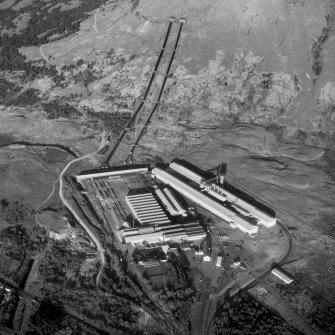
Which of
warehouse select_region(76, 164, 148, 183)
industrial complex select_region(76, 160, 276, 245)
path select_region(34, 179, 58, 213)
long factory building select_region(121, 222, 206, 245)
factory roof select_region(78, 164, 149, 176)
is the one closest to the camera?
long factory building select_region(121, 222, 206, 245)

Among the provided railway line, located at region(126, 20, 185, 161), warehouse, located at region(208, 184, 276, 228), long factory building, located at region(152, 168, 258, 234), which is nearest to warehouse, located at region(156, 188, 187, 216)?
long factory building, located at region(152, 168, 258, 234)

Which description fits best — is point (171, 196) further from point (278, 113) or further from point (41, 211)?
point (278, 113)

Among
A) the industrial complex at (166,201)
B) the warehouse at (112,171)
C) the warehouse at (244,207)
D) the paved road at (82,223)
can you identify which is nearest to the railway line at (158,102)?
the warehouse at (112,171)

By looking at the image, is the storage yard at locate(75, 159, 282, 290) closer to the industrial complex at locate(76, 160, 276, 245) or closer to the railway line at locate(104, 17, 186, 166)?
the industrial complex at locate(76, 160, 276, 245)

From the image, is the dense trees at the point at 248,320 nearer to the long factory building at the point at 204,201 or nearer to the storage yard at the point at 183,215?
the storage yard at the point at 183,215

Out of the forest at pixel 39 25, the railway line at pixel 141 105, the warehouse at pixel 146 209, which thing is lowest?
the warehouse at pixel 146 209

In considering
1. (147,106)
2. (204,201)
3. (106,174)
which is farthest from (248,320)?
(147,106)

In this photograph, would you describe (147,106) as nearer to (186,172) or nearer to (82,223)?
(186,172)
